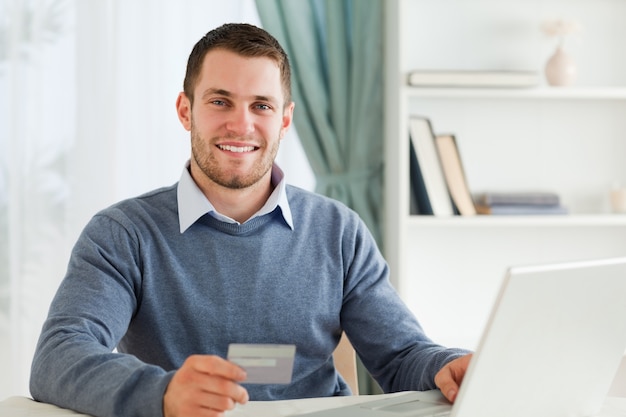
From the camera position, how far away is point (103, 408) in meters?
1.21

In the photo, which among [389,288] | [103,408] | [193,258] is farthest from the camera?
[389,288]

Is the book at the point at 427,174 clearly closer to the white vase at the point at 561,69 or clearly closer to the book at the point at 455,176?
the book at the point at 455,176

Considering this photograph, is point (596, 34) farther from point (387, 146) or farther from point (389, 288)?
point (389, 288)

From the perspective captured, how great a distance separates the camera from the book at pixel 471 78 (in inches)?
110

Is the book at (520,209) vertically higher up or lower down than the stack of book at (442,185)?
lower down

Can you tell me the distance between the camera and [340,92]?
3.04 meters

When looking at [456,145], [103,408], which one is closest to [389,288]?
[103,408]

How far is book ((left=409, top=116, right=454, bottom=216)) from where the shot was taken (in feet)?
9.37

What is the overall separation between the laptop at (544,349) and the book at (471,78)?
1615mm

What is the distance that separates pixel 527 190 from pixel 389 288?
56.0 inches

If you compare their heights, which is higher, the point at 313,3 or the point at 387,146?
the point at 313,3

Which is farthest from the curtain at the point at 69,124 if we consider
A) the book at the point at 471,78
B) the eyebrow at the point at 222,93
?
the eyebrow at the point at 222,93

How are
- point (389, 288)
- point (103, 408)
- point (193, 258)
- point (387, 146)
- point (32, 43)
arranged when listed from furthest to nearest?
point (387, 146) < point (32, 43) < point (389, 288) < point (193, 258) < point (103, 408)

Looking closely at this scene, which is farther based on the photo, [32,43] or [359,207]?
[359,207]
